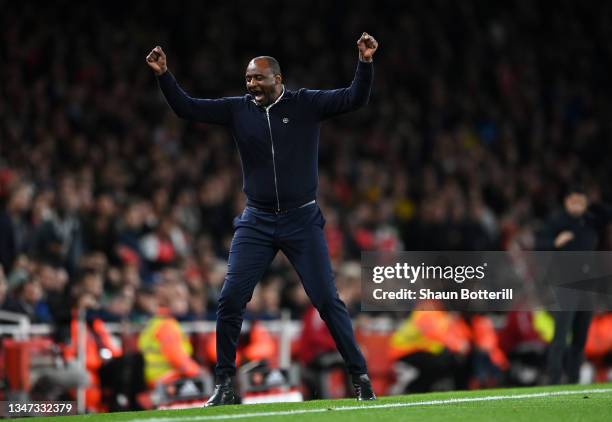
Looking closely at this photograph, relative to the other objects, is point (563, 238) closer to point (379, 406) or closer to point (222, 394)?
point (379, 406)

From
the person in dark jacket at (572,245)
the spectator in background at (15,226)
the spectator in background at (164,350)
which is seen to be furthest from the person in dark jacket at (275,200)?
the spectator in background at (15,226)

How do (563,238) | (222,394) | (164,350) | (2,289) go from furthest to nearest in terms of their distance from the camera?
(164,350)
(2,289)
(563,238)
(222,394)

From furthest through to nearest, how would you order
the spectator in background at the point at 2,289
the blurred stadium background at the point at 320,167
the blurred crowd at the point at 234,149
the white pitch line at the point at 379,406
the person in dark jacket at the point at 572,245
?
the blurred crowd at the point at 234,149 → the blurred stadium background at the point at 320,167 → the spectator in background at the point at 2,289 → the person in dark jacket at the point at 572,245 → the white pitch line at the point at 379,406

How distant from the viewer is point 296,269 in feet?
27.5

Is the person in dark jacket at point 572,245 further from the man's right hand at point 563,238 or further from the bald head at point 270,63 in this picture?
the bald head at point 270,63

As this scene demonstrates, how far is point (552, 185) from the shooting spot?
21.6 m

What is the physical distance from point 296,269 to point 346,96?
116 cm

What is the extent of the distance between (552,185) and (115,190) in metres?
8.87

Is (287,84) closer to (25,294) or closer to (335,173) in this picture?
(335,173)

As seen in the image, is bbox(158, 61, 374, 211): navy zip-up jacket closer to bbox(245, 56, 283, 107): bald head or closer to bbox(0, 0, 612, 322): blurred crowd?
bbox(245, 56, 283, 107): bald head

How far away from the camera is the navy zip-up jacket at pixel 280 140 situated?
834 centimetres

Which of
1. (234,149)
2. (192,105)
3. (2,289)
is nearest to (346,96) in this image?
(192,105)

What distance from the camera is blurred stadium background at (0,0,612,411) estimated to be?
13742mm

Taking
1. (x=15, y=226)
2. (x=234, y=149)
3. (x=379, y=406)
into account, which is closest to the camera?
(x=379, y=406)
